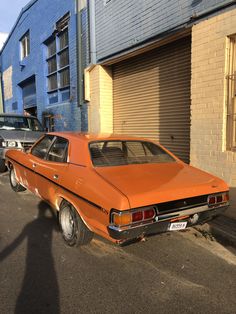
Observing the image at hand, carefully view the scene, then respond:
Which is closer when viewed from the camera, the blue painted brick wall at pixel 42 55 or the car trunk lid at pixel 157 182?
the car trunk lid at pixel 157 182

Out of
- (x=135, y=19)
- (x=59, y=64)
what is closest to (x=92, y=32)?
(x=135, y=19)

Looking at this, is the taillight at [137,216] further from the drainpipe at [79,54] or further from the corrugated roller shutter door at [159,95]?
the drainpipe at [79,54]

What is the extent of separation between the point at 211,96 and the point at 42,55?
11134 mm

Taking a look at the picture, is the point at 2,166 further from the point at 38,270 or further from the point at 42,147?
the point at 38,270

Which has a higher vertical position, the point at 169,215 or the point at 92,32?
Result: the point at 92,32

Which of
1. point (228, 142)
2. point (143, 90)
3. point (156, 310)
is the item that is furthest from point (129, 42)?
point (156, 310)

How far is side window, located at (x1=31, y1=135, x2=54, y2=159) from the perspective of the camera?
5039mm

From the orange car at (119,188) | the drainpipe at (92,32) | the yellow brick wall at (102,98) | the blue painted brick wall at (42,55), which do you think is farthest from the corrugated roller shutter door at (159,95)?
the orange car at (119,188)

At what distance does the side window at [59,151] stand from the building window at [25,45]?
49.6 ft

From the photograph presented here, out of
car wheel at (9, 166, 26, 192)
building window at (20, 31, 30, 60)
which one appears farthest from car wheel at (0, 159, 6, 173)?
building window at (20, 31, 30, 60)

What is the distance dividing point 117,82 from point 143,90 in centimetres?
161

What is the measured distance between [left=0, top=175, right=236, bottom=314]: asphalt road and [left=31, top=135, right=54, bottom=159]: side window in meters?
1.14

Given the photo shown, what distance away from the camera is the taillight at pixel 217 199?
378 centimetres

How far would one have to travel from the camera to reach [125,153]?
4.50 metres
